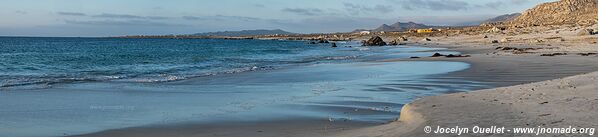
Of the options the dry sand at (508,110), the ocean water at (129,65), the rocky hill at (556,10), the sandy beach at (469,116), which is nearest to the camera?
the dry sand at (508,110)

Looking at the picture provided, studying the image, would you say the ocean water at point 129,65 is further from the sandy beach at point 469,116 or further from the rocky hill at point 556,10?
the rocky hill at point 556,10

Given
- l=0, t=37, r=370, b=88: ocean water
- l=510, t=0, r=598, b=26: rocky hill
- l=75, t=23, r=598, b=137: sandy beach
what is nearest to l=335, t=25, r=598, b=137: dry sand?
l=75, t=23, r=598, b=137: sandy beach

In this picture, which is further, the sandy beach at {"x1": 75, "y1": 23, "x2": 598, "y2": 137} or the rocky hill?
the rocky hill

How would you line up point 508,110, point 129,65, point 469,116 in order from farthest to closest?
1. point 129,65
2. point 508,110
3. point 469,116

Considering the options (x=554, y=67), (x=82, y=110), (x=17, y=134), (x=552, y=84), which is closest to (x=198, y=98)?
(x=82, y=110)

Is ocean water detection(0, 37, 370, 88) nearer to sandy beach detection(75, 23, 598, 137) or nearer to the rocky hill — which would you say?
sandy beach detection(75, 23, 598, 137)

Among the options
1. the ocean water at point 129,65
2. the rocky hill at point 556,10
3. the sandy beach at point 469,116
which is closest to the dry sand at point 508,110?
the sandy beach at point 469,116

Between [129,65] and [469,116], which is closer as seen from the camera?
[469,116]

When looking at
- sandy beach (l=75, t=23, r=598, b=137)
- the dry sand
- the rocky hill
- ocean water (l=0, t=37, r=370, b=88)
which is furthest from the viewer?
the rocky hill

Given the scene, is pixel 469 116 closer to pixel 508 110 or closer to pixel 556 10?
pixel 508 110

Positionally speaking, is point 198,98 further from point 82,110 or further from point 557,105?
point 557,105

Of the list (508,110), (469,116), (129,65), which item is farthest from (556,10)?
(469,116)

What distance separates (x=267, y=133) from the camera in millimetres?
7297

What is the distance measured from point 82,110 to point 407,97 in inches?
240
